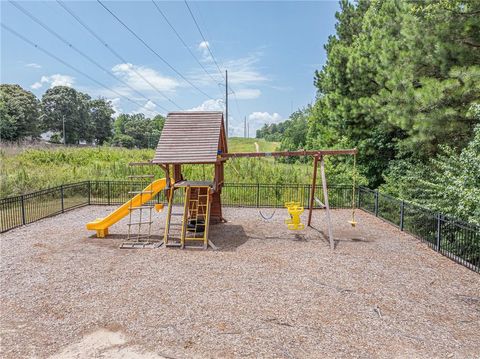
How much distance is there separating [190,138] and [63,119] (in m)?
50.9

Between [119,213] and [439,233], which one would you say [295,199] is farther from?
[119,213]

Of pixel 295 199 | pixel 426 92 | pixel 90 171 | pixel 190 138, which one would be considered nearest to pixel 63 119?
pixel 90 171

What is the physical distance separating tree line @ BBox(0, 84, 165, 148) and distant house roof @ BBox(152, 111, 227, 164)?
1327 inches

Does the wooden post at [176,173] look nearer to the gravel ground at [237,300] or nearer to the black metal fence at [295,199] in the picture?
the gravel ground at [237,300]

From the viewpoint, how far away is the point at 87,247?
7926 millimetres

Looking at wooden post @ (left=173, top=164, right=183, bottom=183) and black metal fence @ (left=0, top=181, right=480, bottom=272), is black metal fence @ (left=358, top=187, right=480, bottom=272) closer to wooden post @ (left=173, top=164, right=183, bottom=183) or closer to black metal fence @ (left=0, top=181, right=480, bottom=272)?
black metal fence @ (left=0, top=181, right=480, bottom=272)

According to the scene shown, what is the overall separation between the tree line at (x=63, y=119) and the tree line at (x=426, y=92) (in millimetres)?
36347

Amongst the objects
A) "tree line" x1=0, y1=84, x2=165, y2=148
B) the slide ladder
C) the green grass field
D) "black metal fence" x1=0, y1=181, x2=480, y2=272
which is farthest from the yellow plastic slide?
"tree line" x1=0, y1=84, x2=165, y2=148

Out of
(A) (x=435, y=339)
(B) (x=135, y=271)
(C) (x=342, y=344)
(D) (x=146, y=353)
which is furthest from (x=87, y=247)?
(A) (x=435, y=339)

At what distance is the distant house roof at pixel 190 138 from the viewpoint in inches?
337

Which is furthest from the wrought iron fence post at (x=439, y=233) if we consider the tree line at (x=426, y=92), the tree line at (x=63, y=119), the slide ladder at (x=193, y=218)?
the tree line at (x=63, y=119)

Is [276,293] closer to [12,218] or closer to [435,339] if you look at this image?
[435,339]

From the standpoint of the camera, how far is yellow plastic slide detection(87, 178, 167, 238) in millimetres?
8820

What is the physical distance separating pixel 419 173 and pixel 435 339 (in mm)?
8015
